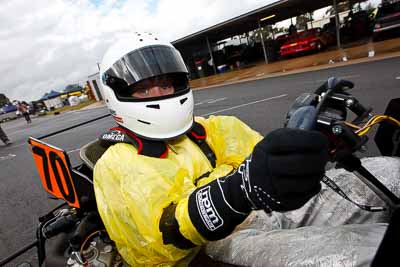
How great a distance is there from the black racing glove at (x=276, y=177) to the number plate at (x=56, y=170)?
1.13 meters

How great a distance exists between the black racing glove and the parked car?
14027 millimetres

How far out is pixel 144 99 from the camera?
1.51 metres

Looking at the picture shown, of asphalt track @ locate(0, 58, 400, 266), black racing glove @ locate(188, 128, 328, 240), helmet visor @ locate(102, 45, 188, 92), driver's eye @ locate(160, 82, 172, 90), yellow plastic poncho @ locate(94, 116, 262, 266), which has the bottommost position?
asphalt track @ locate(0, 58, 400, 266)

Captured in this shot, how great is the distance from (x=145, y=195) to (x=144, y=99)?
0.56 meters

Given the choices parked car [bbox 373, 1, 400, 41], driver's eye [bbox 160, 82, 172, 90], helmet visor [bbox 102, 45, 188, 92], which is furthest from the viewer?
parked car [bbox 373, 1, 400, 41]

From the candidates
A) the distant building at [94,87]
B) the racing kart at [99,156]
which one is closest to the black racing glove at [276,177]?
the racing kart at [99,156]

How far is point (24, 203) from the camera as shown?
404cm

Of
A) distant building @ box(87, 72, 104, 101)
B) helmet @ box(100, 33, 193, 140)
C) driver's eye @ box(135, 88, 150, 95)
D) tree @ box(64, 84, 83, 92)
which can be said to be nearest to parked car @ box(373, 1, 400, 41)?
helmet @ box(100, 33, 193, 140)

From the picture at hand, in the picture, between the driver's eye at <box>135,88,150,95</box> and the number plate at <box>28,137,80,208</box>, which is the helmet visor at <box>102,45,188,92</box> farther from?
the number plate at <box>28,137,80,208</box>

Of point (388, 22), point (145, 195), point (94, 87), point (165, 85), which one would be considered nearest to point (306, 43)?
point (388, 22)

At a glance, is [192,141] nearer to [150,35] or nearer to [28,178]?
[150,35]

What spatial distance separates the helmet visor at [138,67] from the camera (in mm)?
1477

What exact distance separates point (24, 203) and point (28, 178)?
138 centimetres

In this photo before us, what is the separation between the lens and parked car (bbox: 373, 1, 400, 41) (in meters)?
11.9
